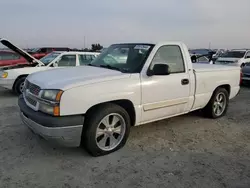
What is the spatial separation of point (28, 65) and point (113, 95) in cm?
614

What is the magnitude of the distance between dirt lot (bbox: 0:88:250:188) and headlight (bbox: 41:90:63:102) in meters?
0.95

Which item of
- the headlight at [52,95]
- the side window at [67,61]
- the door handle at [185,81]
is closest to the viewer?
the headlight at [52,95]

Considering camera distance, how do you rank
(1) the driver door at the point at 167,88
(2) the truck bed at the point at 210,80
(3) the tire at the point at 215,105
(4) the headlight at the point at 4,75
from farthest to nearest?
1. (4) the headlight at the point at 4,75
2. (3) the tire at the point at 215,105
3. (2) the truck bed at the point at 210,80
4. (1) the driver door at the point at 167,88

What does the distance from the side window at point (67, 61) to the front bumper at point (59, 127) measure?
17.8 feet

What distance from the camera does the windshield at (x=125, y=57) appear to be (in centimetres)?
399

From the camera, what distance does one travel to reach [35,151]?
3707 millimetres

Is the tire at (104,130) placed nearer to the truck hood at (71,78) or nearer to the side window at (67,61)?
the truck hood at (71,78)

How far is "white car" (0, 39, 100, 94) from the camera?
25.7 ft

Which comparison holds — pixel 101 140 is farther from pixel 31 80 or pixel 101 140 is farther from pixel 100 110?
pixel 31 80

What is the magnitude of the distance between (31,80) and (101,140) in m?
1.49

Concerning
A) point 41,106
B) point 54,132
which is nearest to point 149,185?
point 54,132

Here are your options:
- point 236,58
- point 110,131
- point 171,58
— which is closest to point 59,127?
point 110,131

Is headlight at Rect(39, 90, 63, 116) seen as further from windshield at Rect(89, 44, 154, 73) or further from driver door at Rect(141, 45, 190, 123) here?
driver door at Rect(141, 45, 190, 123)

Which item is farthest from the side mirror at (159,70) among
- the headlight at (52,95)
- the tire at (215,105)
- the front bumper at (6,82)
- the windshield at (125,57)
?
the front bumper at (6,82)
